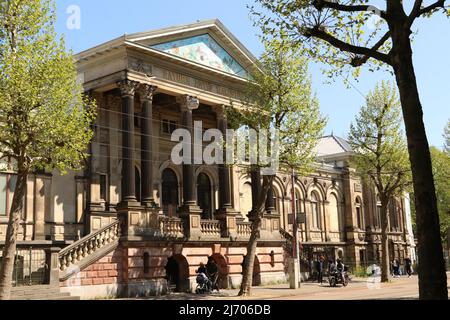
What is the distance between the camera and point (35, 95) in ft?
58.1

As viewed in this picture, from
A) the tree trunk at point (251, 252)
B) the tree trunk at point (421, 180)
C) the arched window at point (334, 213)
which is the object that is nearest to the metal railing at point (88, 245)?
the tree trunk at point (251, 252)

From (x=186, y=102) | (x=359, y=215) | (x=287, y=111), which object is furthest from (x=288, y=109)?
(x=359, y=215)

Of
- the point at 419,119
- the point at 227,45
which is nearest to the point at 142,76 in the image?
the point at 227,45

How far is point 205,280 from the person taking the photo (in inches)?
1029

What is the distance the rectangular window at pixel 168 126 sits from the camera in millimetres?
33500

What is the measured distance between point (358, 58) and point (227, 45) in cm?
2017

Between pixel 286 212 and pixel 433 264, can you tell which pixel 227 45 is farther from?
pixel 433 264

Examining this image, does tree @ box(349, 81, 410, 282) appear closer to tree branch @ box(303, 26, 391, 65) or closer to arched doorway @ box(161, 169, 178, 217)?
arched doorway @ box(161, 169, 178, 217)

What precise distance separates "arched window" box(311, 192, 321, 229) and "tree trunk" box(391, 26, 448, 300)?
127 ft

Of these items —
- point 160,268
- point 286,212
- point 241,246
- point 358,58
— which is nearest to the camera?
point 358,58

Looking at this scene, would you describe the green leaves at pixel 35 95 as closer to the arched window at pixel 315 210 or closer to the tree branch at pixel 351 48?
the tree branch at pixel 351 48

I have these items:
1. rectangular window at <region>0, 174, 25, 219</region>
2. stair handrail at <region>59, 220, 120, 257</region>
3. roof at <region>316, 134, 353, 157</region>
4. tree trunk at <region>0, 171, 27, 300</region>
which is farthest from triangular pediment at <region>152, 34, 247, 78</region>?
roof at <region>316, 134, 353, 157</region>

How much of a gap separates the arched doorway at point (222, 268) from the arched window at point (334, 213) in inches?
852

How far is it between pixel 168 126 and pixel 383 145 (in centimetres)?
1402
